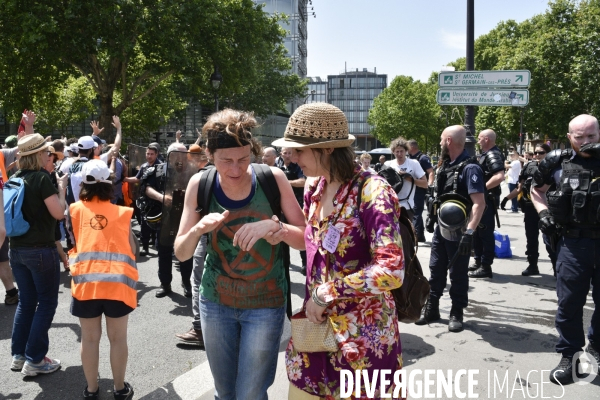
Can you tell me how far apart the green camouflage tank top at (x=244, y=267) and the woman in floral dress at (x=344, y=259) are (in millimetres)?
310

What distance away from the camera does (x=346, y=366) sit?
2.11 m

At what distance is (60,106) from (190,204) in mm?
34472

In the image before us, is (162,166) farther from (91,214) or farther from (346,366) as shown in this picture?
(346,366)

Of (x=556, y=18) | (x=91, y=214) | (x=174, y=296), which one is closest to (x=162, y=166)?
(x=174, y=296)

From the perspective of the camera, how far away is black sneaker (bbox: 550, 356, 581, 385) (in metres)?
3.86

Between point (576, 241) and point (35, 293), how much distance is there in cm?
413

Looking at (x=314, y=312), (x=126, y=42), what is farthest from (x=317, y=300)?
(x=126, y=42)

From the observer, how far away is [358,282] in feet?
6.51

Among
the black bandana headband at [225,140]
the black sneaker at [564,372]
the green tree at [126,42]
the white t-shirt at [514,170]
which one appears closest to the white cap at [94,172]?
the black bandana headband at [225,140]

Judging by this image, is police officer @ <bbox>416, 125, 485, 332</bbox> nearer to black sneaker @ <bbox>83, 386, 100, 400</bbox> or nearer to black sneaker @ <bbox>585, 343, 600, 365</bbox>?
black sneaker @ <bbox>585, 343, 600, 365</bbox>

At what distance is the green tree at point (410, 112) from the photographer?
6744cm

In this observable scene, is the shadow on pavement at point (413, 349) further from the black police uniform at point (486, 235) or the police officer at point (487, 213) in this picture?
the black police uniform at point (486, 235)

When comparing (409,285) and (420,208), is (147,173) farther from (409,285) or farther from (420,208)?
(409,285)

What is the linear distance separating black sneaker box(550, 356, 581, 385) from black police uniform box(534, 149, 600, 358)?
5 centimetres
